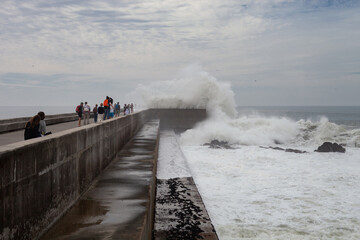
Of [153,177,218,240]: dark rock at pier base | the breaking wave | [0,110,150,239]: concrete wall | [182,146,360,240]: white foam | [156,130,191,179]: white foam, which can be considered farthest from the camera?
the breaking wave

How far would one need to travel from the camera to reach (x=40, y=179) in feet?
11.0

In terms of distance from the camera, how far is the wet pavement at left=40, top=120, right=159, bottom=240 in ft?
12.0

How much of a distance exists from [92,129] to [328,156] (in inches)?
678

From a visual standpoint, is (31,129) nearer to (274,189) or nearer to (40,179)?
(40,179)

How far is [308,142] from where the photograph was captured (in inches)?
1198

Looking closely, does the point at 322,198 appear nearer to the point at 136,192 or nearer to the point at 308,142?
the point at 136,192

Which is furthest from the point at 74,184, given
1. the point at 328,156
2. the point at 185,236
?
the point at 328,156

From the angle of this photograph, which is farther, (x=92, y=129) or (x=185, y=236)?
(x=92, y=129)

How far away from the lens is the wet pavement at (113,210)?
3.65 m

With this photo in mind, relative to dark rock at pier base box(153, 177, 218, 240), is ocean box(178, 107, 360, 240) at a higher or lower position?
lower

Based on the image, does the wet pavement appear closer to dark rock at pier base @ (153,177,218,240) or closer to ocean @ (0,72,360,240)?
dark rock at pier base @ (153,177,218,240)

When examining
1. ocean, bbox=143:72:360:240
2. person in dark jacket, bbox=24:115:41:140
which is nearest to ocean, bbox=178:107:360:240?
ocean, bbox=143:72:360:240

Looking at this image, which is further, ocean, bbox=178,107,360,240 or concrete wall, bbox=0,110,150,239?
ocean, bbox=178,107,360,240

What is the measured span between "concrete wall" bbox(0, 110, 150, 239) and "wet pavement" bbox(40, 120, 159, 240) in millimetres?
164
